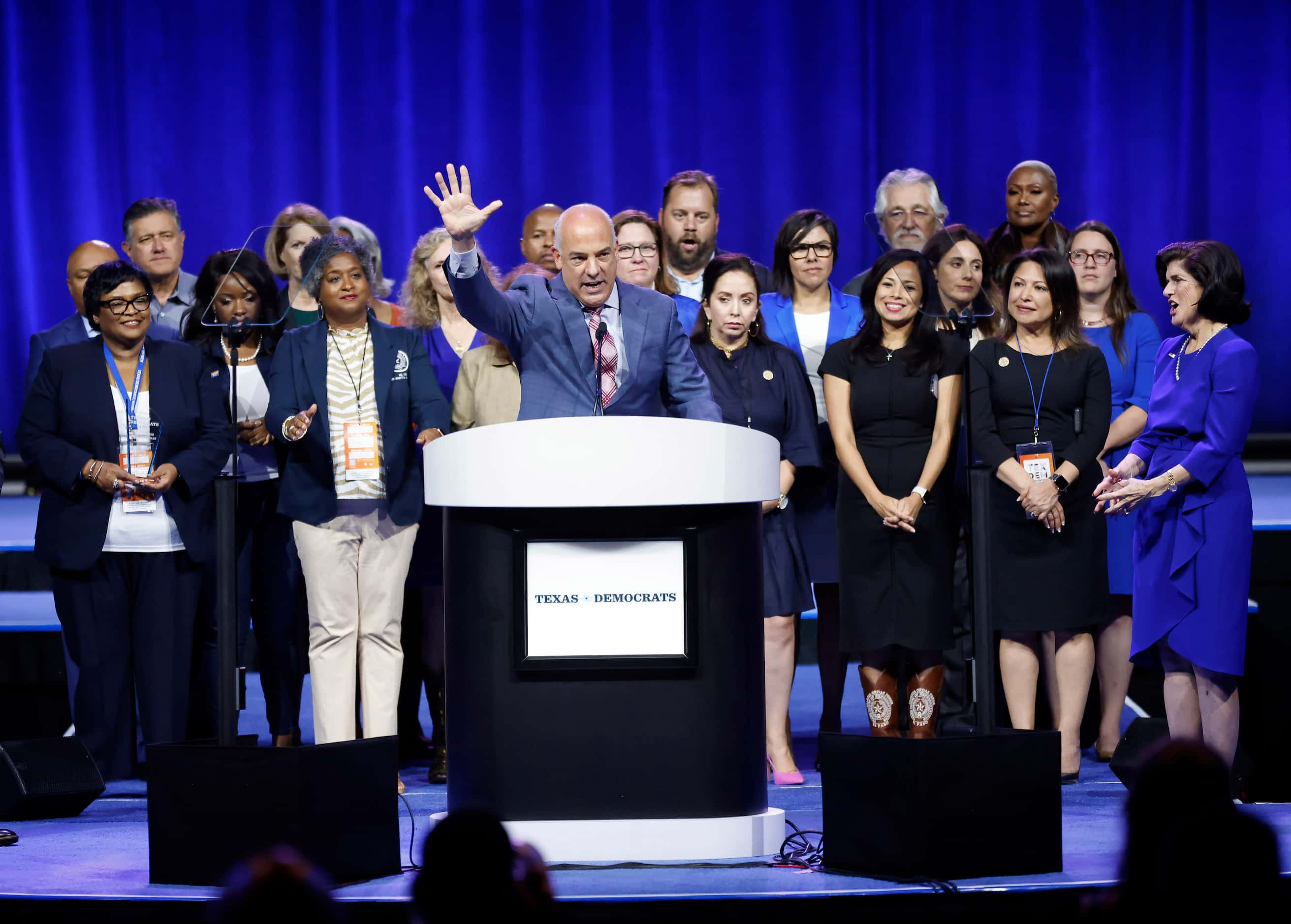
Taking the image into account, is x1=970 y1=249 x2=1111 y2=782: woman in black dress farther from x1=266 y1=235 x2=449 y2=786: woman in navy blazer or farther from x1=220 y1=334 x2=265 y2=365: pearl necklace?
x1=220 y1=334 x2=265 y2=365: pearl necklace

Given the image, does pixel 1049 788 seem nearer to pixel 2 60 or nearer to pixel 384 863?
pixel 384 863

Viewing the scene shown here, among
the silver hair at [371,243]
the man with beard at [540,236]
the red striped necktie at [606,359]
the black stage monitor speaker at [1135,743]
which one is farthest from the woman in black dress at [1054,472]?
the silver hair at [371,243]

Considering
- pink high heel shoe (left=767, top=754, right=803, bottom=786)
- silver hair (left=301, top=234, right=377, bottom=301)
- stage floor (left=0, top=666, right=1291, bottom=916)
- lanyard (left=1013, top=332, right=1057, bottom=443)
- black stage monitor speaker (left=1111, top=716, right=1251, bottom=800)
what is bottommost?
pink high heel shoe (left=767, top=754, right=803, bottom=786)

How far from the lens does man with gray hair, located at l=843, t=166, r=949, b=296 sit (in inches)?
203

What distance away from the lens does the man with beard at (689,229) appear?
16.8 feet

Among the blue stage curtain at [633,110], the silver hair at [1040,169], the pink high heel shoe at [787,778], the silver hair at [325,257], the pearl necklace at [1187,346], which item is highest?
the blue stage curtain at [633,110]

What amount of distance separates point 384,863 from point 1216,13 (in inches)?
252

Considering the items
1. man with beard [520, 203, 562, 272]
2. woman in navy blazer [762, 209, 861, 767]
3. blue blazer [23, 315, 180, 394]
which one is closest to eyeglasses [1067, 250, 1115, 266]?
woman in navy blazer [762, 209, 861, 767]

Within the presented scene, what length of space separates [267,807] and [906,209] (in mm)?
3296

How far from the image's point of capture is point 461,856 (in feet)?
4.83

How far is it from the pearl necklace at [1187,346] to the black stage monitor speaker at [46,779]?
3.09 m

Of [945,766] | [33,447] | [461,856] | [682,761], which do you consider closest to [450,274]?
[682,761]

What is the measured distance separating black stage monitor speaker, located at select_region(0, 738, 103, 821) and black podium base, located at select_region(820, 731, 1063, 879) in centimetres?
210

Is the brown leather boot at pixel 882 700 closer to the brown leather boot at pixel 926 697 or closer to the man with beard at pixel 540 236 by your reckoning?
the brown leather boot at pixel 926 697
